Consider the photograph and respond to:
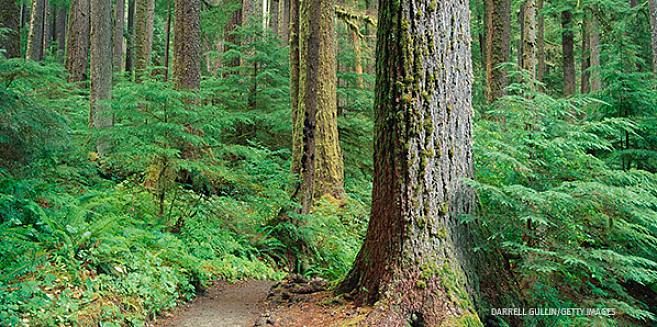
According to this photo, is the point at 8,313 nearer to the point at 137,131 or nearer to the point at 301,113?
the point at 137,131

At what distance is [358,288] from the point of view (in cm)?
464

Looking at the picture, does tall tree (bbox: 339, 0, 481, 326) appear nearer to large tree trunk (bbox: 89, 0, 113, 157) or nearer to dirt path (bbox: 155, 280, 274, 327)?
dirt path (bbox: 155, 280, 274, 327)

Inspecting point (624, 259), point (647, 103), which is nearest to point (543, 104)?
point (624, 259)

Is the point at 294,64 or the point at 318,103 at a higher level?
the point at 294,64

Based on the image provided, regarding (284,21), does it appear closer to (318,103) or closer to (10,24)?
(318,103)

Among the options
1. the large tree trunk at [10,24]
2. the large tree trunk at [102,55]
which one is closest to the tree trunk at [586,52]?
the large tree trunk at [102,55]

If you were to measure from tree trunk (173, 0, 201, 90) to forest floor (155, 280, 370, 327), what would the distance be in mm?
5076

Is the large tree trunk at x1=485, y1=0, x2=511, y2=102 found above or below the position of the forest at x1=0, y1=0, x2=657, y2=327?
above

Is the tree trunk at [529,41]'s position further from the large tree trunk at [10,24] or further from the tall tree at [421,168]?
the large tree trunk at [10,24]

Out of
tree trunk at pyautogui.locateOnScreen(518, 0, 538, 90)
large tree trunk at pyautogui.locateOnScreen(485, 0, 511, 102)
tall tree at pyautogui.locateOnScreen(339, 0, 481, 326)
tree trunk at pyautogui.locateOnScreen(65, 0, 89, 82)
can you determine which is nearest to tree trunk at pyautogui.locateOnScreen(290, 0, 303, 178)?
tree trunk at pyautogui.locateOnScreen(518, 0, 538, 90)

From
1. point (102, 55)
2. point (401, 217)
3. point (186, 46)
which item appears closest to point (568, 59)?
point (186, 46)

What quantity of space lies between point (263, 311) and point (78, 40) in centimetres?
1726

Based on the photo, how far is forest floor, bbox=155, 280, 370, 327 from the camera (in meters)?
4.47

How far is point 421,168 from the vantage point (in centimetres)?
426
